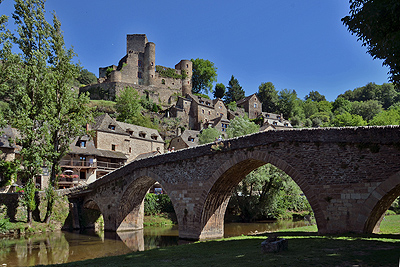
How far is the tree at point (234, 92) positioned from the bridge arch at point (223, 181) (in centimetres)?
7300

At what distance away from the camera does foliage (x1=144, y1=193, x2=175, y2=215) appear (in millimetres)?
29828

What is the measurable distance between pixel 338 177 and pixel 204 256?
20.4 ft

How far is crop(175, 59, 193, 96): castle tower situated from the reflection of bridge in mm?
66745

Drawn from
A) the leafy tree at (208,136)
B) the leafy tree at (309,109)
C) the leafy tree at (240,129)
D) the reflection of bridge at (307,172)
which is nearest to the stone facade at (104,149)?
the leafy tree at (208,136)

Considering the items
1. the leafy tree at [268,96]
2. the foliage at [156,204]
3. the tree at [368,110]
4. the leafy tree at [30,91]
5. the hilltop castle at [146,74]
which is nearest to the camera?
the leafy tree at [30,91]

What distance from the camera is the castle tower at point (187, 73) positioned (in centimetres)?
8793

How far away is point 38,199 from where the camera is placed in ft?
84.3

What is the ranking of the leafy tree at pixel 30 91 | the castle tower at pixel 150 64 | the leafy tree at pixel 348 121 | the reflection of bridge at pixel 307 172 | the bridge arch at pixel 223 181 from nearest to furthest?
the reflection of bridge at pixel 307 172
the bridge arch at pixel 223 181
the leafy tree at pixel 30 91
the leafy tree at pixel 348 121
the castle tower at pixel 150 64

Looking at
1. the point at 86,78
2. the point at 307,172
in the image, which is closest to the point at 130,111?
the point at 86,78

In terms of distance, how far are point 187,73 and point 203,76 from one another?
5.32 metres

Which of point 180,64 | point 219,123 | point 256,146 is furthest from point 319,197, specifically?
point 180,64

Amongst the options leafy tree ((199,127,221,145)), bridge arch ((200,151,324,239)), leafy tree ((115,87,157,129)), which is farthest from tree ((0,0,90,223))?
leafy tree ((115,87,157,129))

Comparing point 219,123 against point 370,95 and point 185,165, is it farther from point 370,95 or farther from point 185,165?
point 370,95

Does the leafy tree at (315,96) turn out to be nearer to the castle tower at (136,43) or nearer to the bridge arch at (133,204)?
the castle tower at (136,43)
